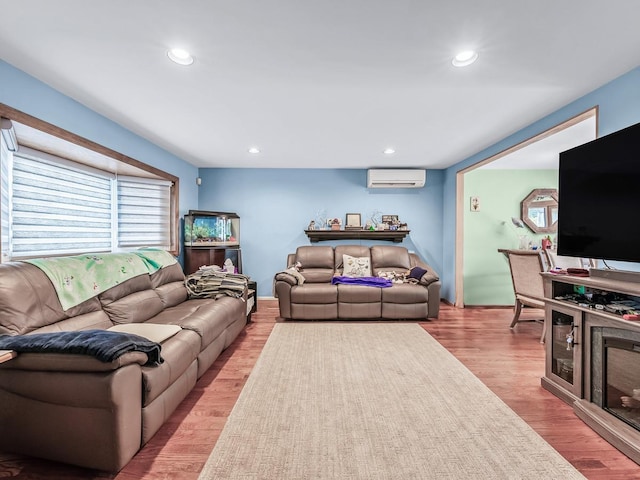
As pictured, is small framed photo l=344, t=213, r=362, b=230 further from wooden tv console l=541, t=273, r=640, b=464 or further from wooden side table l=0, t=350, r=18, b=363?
wooden side table l=0, t=350, r=18, b=363

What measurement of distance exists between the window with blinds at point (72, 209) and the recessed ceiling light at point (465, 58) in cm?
315

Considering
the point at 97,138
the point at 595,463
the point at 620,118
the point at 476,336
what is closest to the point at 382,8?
the point at 620,118

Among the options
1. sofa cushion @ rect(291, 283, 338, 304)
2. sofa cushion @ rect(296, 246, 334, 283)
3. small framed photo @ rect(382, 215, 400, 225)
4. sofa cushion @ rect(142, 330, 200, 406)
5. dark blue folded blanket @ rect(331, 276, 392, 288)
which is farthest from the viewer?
small framed photo @ rect(382, 215, 400, 225)

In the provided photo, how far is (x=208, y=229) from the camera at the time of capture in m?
4.54

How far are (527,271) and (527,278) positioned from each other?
90 mm

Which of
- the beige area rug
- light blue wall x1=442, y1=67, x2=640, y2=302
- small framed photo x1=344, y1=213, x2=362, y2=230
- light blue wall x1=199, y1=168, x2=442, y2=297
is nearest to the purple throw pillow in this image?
light blue wall x1=199, y1=168, x2=442, y2=297

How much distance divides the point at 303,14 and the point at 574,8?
4.56 ft

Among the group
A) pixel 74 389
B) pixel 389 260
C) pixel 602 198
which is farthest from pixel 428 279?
pixel 74 389

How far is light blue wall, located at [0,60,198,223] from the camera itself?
6.66ft

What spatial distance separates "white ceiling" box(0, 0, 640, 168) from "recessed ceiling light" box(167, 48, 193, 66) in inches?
1.9

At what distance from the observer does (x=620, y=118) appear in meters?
2.14

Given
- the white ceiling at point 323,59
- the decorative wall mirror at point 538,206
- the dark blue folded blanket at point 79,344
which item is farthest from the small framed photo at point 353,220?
the dark blue folded blanket at point 79,344

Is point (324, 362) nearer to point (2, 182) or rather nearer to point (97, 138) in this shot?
point (2, 182)

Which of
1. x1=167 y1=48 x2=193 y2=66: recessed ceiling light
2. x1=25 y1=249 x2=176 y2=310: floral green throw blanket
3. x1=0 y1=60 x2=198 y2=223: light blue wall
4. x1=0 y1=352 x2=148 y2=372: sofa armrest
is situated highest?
x1=167 y1=48 x2=193 y2=66: recessed ceiling light
